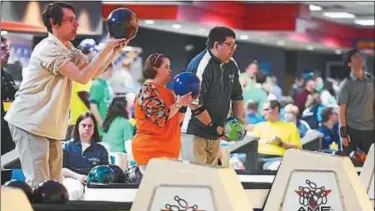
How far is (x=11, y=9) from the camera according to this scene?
1060 cm

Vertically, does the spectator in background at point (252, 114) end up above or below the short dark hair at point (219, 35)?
below

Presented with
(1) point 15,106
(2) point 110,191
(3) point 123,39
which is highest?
(3) point 123,39

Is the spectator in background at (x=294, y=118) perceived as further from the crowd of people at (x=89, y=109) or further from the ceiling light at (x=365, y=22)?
the ceiling light at (x=365, y=22)

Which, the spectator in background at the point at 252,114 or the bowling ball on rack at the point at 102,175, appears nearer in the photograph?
the bowling ball on rack at the point at 102,175

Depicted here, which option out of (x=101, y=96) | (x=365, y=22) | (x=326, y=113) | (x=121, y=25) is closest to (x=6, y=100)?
(x=121, y=25)

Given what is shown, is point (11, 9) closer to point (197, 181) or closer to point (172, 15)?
point (172, 15)

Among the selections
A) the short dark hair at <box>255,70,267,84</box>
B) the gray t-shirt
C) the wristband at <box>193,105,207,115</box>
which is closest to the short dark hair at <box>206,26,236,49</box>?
the wristband at <box>193,105,207,115</box>

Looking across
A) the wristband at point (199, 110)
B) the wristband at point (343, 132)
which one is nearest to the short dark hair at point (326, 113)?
the wristband at point (343, 132)

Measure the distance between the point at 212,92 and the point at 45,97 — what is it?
1.40 metres

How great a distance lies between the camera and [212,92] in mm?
6039

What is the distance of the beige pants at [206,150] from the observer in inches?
239

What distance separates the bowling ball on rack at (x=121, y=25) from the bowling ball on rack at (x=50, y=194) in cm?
109

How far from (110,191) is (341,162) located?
1236mm

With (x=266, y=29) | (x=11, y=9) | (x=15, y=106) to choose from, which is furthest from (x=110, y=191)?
(x=266, y=29)
